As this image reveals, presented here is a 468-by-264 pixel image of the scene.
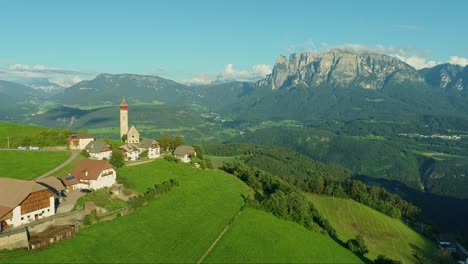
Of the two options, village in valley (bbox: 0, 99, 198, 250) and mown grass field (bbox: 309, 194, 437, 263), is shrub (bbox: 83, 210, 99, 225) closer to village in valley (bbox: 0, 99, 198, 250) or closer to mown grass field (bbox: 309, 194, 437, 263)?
village in valley (bbox: 0, 99, 198, 250)

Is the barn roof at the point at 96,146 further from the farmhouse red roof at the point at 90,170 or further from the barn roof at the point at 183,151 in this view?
the barn roof at the point at 183,151

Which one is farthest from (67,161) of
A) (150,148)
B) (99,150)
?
(150,148)

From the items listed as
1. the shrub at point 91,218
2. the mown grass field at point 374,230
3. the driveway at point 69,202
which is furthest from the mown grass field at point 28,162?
the mown grass field at point 374,230

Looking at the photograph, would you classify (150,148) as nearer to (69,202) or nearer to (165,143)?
(165,143)

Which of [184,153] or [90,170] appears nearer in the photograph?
[90,170]

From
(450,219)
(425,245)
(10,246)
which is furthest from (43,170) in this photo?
(450,219)

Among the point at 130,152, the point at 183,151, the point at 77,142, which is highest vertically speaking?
the point at 77,142
